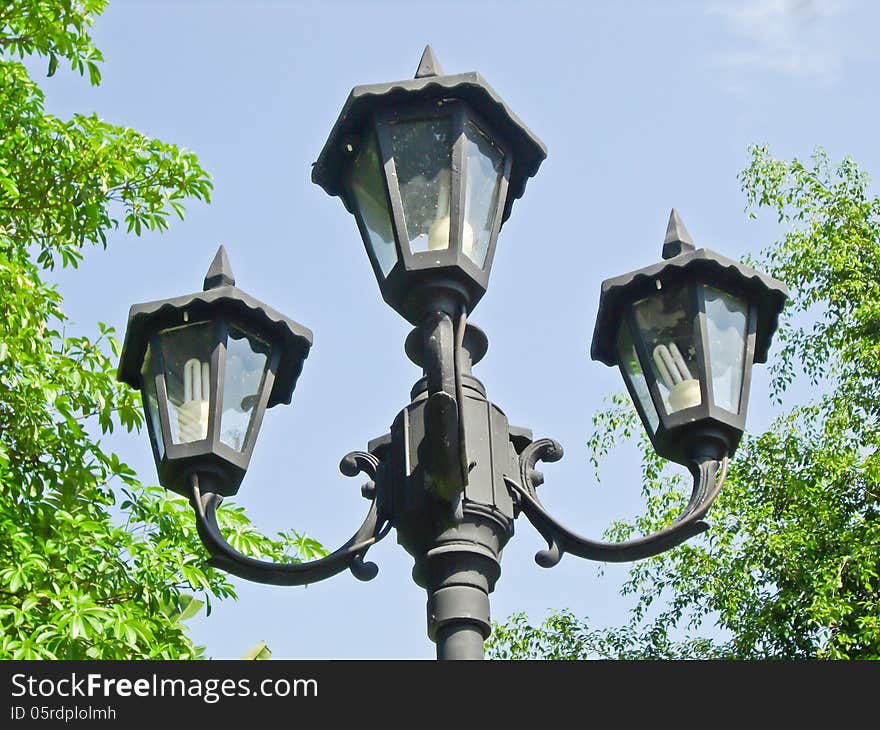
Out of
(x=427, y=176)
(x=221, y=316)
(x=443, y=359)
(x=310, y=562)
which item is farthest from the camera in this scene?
(x=221, y=316)

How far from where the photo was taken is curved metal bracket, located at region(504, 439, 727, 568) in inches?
143

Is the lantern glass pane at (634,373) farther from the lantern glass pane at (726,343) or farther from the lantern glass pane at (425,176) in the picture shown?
the lantern glass pane at (425,176)

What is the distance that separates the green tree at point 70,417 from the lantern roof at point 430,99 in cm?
372

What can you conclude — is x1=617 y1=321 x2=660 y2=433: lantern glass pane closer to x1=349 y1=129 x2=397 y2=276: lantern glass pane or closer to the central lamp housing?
the central lamp housing

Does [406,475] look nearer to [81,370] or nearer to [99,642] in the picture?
[99,642]

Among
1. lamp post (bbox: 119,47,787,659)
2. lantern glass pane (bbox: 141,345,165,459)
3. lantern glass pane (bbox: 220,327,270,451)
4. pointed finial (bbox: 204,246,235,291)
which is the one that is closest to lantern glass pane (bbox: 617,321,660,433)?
lamp post (bbox: 119,47,787,659)

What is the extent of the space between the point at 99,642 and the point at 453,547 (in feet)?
13.5

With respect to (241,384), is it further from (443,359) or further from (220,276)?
(443,359)

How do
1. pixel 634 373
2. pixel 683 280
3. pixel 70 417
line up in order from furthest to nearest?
1. pixel 70 417
2. pixel 634 373
3. pixel 683 280

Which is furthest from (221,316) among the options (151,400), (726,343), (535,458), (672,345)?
(726,343)

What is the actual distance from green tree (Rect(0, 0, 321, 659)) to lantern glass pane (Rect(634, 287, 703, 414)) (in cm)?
392

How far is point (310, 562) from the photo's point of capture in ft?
11.6

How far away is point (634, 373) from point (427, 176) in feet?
3.21

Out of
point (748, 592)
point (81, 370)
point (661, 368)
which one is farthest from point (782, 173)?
point (661, 368)
